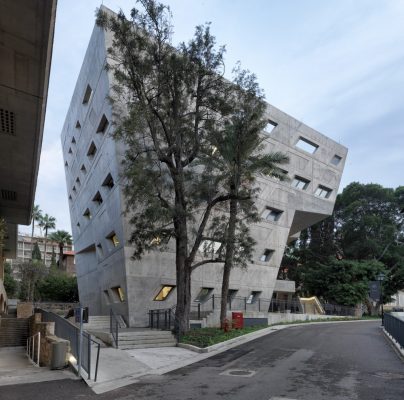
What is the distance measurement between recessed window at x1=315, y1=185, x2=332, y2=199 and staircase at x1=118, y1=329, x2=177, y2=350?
2466 centimetres

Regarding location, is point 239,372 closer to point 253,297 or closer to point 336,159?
point 253,297

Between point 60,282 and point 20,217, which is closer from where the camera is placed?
point 20,217

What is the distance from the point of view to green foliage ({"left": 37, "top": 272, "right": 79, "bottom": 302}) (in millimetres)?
58656

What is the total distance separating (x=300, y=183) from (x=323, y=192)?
12.0 ft

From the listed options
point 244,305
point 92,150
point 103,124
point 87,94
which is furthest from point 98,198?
point 244,305

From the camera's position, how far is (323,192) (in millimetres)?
41062

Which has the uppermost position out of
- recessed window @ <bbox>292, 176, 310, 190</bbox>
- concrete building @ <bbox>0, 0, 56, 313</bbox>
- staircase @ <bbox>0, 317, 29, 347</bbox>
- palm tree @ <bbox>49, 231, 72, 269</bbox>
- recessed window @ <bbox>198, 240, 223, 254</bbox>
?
recessed window @ <bbox>292, 176, 310, 190</bbox>

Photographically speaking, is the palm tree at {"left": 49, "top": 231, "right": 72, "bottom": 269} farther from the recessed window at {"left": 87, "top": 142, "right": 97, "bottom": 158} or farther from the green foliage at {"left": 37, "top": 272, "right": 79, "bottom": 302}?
the recessed window at {"left": 87, "top": 142, "right": 97, "bottom": 158}

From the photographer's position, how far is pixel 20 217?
2989 cm

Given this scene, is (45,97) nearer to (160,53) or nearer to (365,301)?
(160,53)

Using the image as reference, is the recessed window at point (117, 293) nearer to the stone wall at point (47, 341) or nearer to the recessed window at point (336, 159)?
the stone wall at point (47, 341)

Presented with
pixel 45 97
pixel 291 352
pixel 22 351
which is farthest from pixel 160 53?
pixel 22 351

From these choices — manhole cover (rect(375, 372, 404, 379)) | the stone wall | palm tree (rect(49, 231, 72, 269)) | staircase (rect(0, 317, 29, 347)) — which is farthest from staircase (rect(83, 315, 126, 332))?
palm tree (rect(49, 231, 72, 269))

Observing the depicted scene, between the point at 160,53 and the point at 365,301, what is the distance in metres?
36.0
